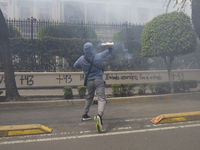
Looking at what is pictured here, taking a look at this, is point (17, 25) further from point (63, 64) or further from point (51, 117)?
point (51, 117)

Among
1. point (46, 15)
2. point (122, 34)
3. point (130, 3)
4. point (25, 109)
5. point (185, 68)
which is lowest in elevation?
point (25, 109)

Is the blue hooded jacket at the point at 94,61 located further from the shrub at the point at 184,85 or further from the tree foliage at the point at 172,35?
the shrub at the point at 184,85

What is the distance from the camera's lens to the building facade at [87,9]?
21.8m

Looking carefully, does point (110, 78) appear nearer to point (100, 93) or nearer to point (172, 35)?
point (172, 35)

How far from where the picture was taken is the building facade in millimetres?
21842

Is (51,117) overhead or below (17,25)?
below

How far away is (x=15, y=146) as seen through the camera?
105 inches

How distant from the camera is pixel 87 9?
1105 inches

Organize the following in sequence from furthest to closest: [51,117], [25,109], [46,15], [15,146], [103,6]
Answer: [103,6] < [46,15] < [25,109] < [51,117] < [15,146]

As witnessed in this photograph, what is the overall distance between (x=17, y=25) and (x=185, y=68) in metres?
9.83

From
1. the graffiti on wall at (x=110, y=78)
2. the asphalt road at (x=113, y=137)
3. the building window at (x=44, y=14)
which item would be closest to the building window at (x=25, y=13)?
the building window at (x=44, y=14)

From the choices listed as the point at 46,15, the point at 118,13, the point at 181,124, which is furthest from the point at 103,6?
the point at 181,124

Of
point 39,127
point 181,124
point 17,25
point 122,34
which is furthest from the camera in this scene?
point 122,34

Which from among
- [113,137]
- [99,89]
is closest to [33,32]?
[99,89]
